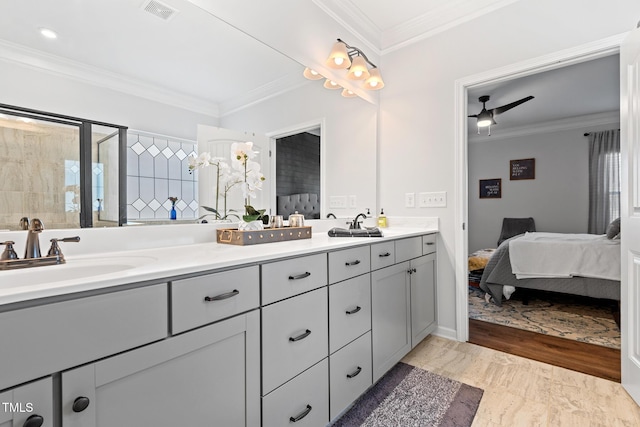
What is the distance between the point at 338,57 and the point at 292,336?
1.94m

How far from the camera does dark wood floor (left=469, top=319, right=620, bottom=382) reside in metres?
1.96

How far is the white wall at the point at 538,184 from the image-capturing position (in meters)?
5.09

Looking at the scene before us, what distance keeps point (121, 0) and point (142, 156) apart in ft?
2.15

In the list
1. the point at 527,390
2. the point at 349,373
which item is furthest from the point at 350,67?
the point at 527,390

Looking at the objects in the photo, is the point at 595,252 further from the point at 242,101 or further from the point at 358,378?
the point at 242,101

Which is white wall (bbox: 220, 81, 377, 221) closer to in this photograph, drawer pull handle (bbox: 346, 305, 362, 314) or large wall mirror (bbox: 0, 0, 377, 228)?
large wall mirror (bbox: 0, 0, 377, 228)

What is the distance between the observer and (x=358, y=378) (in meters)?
1.54

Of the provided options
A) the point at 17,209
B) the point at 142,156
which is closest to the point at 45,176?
the point at 17,209

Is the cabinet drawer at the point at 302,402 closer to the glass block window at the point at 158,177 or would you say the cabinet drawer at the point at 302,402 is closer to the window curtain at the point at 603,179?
the glass block window at the point at 158,177

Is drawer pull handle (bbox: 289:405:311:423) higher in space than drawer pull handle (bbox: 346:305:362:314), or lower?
lower

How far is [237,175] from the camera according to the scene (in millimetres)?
1698

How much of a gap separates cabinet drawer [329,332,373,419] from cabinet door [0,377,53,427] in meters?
0.99

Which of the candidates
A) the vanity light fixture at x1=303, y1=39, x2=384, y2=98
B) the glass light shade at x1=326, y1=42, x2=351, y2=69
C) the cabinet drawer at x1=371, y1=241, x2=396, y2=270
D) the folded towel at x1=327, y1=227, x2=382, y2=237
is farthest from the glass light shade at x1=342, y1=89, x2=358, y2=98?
the cabinet drawer at x1=371, y1=241, x2=396, y2=270

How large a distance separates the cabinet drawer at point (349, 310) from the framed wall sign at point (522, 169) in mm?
5425
